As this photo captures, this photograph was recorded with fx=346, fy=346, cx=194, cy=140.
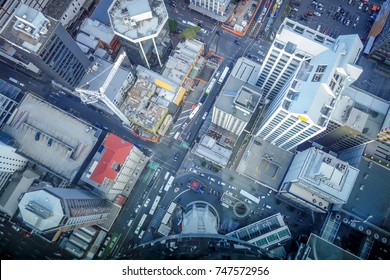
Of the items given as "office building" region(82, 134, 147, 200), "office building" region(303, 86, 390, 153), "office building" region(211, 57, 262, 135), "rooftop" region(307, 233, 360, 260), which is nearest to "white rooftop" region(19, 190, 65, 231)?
"office building" region(82, 134, 147, 200)

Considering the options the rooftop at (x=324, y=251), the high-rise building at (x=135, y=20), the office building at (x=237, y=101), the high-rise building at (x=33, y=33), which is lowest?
the rooftop at (x=324, y=251)

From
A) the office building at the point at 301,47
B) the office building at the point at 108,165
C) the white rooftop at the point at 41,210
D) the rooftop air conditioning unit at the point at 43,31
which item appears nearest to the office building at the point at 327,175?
the office building at the point at 301,47

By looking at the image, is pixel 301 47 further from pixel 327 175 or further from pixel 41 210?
pixel 41 210

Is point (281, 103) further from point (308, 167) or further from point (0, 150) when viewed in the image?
point (0, 150)

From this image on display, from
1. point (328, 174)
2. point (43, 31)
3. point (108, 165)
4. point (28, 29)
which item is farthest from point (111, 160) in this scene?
point (328, 174)

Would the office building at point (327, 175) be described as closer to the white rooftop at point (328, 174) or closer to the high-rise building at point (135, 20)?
the white rooftop at point (328, 174)

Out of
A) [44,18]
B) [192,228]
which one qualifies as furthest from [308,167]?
[44,18]
